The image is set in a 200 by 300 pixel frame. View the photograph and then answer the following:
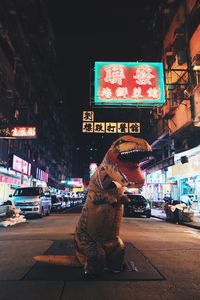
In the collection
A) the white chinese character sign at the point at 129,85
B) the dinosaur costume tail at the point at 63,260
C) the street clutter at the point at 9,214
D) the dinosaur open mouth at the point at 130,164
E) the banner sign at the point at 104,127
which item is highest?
the white chinese character sign at the point at 129,85

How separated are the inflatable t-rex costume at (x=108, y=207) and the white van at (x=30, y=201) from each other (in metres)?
16.4

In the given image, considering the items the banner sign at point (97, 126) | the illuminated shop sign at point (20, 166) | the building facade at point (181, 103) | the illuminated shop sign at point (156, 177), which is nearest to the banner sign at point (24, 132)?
the illuminated shop sign at point (20, 166)

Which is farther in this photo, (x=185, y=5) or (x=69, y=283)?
(x=185, y=5)

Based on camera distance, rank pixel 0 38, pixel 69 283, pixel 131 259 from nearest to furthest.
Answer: pixel 69 283, pixel 131 259, pixel 0 38

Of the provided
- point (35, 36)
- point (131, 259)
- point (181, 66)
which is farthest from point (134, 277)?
point (35, 36)

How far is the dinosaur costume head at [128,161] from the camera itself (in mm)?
4910

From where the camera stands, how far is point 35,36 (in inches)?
1932

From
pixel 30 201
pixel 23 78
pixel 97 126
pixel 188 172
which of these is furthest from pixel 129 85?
pixel 23 78

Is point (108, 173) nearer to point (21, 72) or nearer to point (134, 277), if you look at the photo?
point (134, 277)

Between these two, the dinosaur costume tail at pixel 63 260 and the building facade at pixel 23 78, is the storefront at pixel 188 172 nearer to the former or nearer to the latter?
the building facade at pixel 23 78

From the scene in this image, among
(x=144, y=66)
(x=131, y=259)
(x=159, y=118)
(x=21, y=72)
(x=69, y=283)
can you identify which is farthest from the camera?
(x=21, y=72)

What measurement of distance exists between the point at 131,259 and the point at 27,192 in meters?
16.8

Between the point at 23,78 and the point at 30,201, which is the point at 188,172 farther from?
the point at 23,78

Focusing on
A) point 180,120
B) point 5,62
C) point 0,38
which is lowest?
point 180,120
